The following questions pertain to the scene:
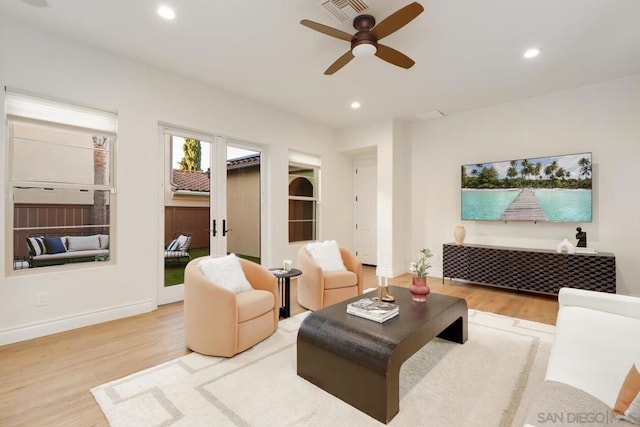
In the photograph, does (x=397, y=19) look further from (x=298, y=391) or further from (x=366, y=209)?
(x=366, y=209)

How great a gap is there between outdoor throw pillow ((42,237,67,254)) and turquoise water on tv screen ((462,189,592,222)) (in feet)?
18.2

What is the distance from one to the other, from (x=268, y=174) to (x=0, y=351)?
365 cm

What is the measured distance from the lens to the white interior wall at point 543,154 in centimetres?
394

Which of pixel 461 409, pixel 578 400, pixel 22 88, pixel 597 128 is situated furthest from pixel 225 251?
pixel 597 128

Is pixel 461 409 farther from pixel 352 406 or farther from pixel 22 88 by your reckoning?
pixel 22 88

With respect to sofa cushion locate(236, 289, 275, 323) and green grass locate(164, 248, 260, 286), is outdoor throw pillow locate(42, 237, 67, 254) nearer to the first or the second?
green grass locate(164, 248, 260, 286)

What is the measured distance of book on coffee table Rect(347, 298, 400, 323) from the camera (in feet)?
6.95

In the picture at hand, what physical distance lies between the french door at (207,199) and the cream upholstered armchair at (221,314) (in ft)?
4.72

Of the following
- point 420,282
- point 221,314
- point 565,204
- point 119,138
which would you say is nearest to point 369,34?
point 420,282

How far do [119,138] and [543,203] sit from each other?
5.74 metres

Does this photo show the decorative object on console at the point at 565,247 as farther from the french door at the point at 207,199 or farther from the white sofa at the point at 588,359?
the french door at the point at 207,199

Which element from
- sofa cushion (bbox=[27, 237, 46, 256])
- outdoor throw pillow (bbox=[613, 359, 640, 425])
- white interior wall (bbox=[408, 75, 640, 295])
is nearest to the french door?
sofa cushion (bbox=[27, 237, 46, 256])

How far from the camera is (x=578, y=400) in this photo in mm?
1201

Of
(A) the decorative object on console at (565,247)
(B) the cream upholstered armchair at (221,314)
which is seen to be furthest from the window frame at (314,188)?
(A) the decorative object on console at (565,247)
